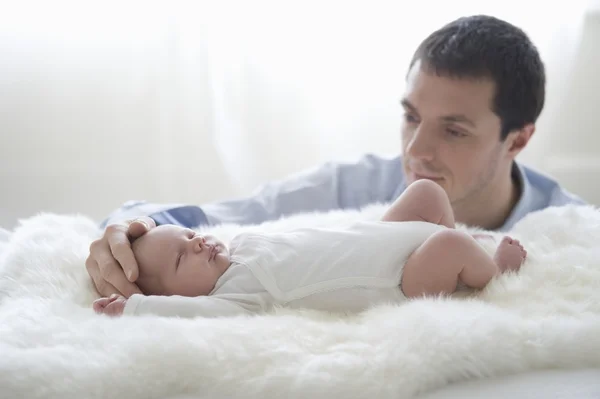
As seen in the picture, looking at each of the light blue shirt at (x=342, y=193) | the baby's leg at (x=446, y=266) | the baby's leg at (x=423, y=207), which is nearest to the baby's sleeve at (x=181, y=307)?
the baby's leg at (x=446, y=266)

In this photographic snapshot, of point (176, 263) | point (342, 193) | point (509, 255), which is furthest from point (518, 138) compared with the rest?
point (176, 263)

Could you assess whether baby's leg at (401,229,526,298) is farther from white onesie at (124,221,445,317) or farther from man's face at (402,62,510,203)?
man's face at (402,62,510,203)

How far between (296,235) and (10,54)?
105 cm

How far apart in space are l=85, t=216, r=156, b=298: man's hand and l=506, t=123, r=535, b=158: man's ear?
0.90 meters

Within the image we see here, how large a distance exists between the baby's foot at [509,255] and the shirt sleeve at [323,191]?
0.65 meters

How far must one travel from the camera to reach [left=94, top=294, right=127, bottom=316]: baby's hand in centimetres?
88

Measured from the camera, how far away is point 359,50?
71.3 inches

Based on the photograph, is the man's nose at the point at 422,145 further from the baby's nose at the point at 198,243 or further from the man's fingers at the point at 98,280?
the man's fingers at the point at 98,280

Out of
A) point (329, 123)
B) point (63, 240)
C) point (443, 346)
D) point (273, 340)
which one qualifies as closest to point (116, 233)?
point (63, 240)

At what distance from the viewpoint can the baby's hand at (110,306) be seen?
88 centimetres

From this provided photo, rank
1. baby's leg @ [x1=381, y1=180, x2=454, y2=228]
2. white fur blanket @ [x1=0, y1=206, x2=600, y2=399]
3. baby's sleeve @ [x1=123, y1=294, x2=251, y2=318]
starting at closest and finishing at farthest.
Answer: white fur blanket @ [x1=0, y1=206, x2=600, y2=399], baby's sleeve @ [x1=123, y1=294, x2=251, y2=318], baby's leg @ [x1=381, y1=180, x2=454, y2=228]

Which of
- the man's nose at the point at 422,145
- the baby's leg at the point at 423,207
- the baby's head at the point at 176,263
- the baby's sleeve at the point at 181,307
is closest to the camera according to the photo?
the baby's sleeve at the point at 181,307

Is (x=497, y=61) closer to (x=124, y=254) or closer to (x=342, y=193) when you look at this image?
(x=342, y=193)

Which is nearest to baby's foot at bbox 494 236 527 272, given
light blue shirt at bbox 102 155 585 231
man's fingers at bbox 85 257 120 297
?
light blue shirt at bbox 102 155 585 231
